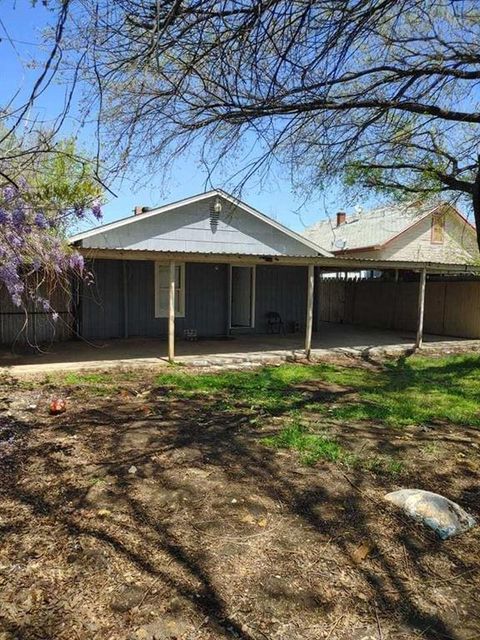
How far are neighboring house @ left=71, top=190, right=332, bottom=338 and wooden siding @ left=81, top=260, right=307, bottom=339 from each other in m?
0.03

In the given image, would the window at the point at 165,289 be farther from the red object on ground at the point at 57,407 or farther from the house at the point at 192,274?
the red object on ground at the point at 57,407

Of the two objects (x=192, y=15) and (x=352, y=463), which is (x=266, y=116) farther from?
(x=352, y=463)

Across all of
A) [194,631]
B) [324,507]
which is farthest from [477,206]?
[194,631]

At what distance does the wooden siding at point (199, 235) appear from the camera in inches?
471

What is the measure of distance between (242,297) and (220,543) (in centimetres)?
1193

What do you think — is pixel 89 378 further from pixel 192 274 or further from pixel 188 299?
pixel 192 274

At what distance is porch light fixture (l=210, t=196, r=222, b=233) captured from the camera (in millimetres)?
12844

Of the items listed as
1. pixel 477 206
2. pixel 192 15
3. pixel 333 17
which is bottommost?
pixel 477 206

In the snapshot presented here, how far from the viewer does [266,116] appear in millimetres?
4520

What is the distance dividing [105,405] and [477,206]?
609cm

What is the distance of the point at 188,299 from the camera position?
13.6 metres

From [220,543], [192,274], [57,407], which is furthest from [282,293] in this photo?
[220,543]

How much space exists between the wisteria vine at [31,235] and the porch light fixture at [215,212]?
14.7ft

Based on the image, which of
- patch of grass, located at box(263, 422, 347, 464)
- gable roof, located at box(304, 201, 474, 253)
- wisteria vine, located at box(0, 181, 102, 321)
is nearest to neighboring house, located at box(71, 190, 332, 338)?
wisteria vine, located at box(0, 181, 102, 321)
